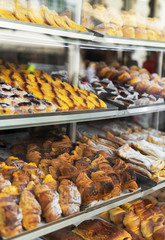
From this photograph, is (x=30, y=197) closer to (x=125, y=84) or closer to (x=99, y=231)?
(x=99, y=231)

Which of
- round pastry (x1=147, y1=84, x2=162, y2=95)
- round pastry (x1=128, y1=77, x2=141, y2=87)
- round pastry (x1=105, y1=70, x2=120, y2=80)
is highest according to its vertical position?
round pastry (x1=105, y1=70, x2=120, y2=80)

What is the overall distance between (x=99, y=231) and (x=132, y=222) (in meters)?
0.27

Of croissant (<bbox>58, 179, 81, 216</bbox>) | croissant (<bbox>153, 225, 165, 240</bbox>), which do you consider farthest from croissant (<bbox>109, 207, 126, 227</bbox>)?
croissant (<bbox>58, 179, 81, 216</bbox>)

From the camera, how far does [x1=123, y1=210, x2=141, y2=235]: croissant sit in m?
1.99

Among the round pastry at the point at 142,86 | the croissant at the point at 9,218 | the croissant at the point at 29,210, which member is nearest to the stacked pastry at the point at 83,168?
the croissant at the point at 29,210

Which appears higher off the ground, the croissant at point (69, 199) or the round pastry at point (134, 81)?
the round pastry at point (134, 81)

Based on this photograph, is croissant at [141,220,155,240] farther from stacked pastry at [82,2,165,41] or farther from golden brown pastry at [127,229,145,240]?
stacked pastry at [82,2,165,41]

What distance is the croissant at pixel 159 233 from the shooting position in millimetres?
1950

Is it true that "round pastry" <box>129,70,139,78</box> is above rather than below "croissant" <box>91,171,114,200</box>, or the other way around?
above

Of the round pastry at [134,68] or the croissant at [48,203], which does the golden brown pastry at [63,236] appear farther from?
the round pastry at [134,68]

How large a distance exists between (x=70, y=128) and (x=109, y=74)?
702mm

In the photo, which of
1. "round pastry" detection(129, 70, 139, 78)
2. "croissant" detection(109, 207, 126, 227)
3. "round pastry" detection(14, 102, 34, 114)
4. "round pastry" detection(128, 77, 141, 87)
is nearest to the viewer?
"round pastry" detection(14, 102, 34, 114)

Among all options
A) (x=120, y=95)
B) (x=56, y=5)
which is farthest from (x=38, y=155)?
(x=56, y=5)

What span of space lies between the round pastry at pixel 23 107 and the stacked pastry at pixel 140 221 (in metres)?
1.10
